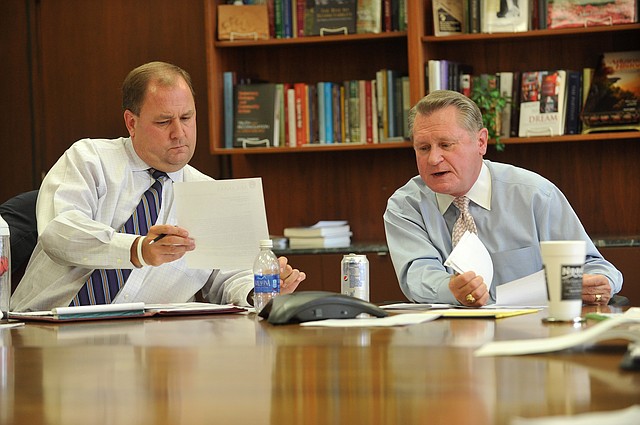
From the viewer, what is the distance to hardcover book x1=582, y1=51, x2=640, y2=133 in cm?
405

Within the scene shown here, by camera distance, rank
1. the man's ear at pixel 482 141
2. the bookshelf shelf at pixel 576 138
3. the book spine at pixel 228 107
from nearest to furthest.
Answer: the man's ear at pixel 482 141
the bookshelf shelf at pixel 576 138
the book spine at pixel 228 107

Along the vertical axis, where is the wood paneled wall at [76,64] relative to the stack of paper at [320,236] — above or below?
above

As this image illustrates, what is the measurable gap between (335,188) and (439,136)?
1.70 metres

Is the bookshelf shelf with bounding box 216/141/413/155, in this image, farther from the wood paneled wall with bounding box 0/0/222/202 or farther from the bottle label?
the bottle label

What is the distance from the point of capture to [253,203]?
247 centimetres

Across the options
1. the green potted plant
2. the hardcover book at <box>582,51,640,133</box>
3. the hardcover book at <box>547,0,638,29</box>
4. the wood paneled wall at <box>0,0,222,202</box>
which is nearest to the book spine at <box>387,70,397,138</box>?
the green potted plant

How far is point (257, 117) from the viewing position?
4414 mm

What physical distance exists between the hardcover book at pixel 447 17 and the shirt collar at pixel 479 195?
4.62 feet

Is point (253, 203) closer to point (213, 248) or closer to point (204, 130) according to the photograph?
point (213, 248)

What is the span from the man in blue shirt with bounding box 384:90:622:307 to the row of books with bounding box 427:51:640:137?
118 centimetres

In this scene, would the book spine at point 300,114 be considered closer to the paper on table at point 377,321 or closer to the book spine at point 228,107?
the book spine at point 228,107

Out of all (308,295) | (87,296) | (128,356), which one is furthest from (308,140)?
(128,356)

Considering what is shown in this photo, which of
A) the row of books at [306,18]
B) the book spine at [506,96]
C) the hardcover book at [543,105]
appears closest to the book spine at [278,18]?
the row of books at [306,18]

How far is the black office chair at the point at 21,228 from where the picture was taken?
290 centimetres
